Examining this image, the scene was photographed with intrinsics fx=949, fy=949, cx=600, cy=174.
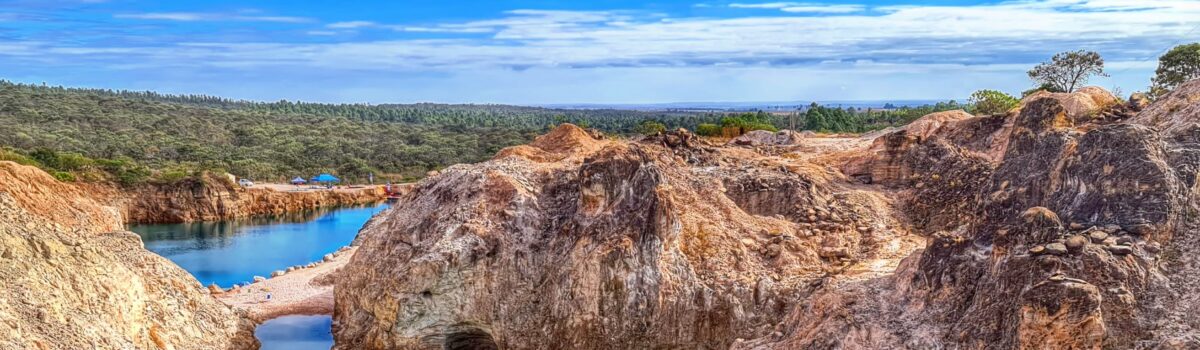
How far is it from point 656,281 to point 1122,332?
681cm

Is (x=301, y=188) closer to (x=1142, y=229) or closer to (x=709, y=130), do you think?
(x=709, y=130)

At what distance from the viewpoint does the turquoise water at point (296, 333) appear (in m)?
20.7

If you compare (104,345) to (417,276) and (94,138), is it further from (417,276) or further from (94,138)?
(94,138)

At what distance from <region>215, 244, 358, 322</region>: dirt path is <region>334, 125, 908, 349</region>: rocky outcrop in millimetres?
5157

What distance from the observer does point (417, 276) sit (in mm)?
16250

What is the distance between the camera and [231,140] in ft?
260

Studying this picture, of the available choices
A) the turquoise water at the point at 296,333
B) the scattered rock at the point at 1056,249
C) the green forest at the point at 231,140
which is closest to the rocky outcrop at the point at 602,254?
the turquoise water at the point at 296,333

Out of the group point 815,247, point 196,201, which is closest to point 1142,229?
point 815,247

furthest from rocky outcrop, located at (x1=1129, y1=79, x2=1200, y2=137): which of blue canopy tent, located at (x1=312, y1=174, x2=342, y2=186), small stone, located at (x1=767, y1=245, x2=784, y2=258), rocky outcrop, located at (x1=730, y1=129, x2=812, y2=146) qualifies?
blue canopy tent, located at (x1=312, y1=174, x2=342, y2=186)

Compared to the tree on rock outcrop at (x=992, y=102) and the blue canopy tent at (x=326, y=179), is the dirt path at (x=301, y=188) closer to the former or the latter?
the blue canopy tent at (x=326, y=179)

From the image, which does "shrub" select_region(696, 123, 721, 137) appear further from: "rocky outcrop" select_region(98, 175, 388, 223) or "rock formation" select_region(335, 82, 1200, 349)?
"rocky outcrop" select_region(98, 175, 388, 223)

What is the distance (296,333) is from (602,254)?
10143 mm

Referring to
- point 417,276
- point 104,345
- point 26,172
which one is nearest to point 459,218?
point 417,276

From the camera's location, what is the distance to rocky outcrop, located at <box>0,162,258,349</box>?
13.8 meters
